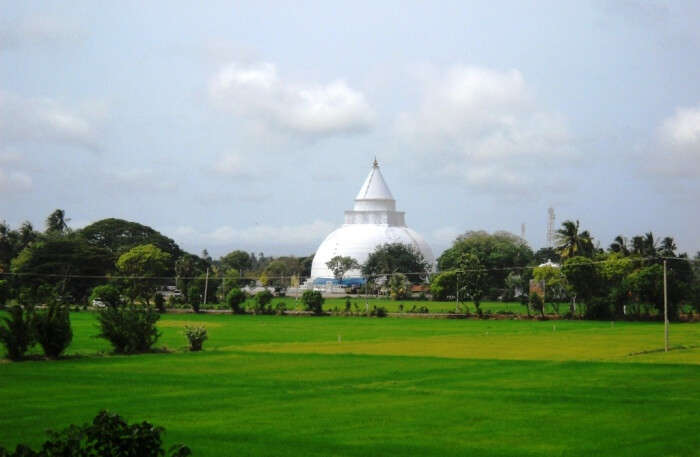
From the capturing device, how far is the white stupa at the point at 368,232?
122812 mm

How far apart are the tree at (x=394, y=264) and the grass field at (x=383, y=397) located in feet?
216

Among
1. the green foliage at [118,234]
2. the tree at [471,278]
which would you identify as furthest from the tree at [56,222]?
the tree at [471,278]

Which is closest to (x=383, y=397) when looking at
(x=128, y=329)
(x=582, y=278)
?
(x=128, y=329)

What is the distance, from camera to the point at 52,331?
30094mm

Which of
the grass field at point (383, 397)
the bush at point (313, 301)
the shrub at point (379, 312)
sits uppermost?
the bush at point (313, 301)

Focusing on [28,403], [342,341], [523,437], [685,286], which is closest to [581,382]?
[523,437]

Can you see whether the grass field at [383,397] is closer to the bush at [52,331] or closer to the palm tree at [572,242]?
the bush at [52,331]

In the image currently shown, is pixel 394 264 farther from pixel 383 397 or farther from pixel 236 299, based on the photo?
pixel 383 397

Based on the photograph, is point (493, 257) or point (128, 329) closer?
point (128, 329)

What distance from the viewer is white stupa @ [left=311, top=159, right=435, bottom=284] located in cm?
12281

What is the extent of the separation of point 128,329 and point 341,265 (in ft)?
272

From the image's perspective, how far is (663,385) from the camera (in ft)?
72.0

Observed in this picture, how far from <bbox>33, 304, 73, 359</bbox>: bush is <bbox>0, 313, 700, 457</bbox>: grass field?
77 centimetres

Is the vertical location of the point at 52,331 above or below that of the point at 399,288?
below
